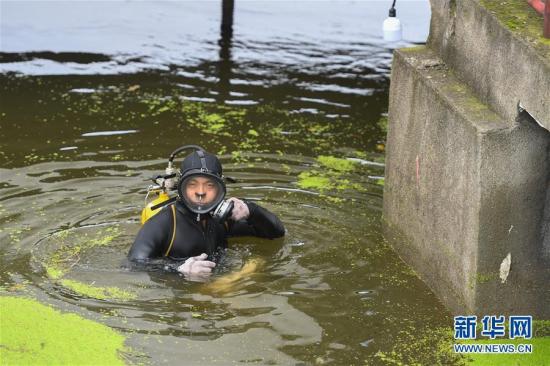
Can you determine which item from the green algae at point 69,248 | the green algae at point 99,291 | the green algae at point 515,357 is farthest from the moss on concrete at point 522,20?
the green algae at point 69,248

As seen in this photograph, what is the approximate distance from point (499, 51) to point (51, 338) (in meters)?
3.04

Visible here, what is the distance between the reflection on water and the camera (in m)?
6.18

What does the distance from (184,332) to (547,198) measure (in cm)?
225

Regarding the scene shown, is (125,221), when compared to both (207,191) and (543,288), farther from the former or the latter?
(543,288)

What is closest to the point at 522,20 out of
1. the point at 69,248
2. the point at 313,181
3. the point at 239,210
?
the point at 239,210

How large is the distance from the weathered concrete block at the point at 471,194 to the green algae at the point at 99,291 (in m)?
Result: 1.97

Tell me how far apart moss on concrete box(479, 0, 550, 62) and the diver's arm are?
2146 mm

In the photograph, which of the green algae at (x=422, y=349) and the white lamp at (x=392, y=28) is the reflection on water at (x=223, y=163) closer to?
the green algae at (x=422, y=349)

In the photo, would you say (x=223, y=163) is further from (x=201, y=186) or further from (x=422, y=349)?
(x=422, y=349)

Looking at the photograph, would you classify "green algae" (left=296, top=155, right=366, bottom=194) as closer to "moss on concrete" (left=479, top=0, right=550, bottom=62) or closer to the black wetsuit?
the black wetsuit

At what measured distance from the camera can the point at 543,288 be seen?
6.07 metres

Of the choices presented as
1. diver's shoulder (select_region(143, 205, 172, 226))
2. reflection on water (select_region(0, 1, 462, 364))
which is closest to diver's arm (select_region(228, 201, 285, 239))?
reflection on water (select_region(0, 1, 462, 364))

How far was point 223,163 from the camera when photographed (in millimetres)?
8922

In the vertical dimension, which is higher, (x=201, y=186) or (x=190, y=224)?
(x=201, y=186)
